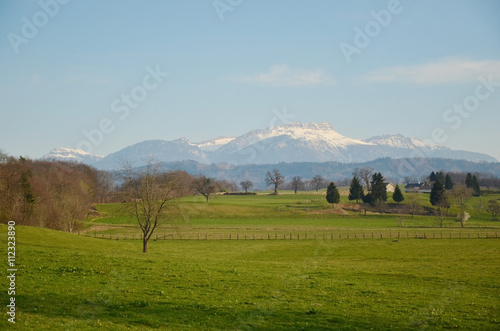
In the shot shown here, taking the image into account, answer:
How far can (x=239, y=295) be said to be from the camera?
963 inches

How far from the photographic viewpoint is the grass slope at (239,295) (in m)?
19.5

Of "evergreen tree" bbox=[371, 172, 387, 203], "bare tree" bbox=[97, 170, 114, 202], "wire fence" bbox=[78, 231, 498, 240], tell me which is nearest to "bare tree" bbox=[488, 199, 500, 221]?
"evergreen tree" bbox=[371, 172, 387, 203]

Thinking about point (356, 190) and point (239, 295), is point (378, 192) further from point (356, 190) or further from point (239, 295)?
point (239, 295)

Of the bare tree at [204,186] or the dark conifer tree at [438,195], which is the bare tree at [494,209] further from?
the bare tree at [204,186]

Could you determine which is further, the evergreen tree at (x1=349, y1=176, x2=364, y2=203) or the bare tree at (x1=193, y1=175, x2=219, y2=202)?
the bare tree at (x1=193, y1=175, x2=219, y2=202)

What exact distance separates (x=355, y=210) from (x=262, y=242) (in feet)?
242

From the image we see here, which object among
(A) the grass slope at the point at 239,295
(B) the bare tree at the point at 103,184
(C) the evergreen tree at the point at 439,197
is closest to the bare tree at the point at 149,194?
(A) the grass slope at the point at 239,295

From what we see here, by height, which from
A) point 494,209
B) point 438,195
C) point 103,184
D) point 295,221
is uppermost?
point 103,184

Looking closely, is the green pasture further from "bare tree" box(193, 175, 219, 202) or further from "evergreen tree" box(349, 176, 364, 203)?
"bare tree" box(193, 175, 219, 202)

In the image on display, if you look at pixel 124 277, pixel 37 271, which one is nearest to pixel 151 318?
pixel 124 277

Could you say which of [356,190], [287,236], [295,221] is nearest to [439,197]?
[356,190]

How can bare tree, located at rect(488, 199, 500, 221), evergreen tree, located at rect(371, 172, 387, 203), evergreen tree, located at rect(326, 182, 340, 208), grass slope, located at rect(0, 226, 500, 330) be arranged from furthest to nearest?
evergreen tree, located at rect(326, 182, 340, 208)
evergreen tree, located at rect(371, 172, 387, 203)
bare tree, located at rect(488, 199, 500, 221)
grass slope, located at rect(0, 226, 500, 330)

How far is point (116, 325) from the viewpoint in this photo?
58.6 feet

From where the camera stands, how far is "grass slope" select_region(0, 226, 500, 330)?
63.9ft
